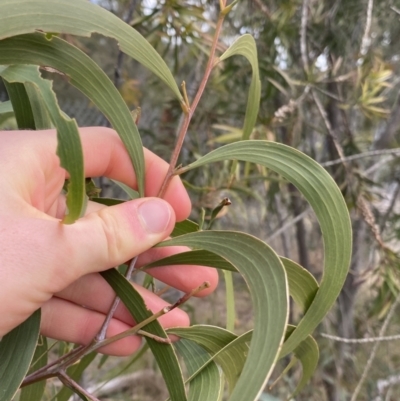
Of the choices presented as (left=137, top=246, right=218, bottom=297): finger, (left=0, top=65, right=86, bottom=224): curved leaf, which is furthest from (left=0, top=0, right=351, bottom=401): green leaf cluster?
(left=137, top=246, right=218, bottom=297): finger

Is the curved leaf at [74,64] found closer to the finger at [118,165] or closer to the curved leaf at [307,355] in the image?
the finger at [118,165]

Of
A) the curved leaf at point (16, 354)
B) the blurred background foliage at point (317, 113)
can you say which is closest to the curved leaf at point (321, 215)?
the curved leaf at point (16, 354)

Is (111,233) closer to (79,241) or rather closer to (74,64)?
(79,241)

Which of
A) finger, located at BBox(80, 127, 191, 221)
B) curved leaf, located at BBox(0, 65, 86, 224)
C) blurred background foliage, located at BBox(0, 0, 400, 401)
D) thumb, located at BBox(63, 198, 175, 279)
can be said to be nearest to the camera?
curved leaf, located at BBox(0, 65, 86, 224)

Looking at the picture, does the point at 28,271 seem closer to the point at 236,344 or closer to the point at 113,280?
the point at 113,280

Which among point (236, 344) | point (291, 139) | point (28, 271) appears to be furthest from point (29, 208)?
point (291, 139)

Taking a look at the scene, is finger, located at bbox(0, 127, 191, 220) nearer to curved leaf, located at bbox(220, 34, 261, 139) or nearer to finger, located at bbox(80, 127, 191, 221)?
finger, located at bbox(80, 127, 191, 221)
